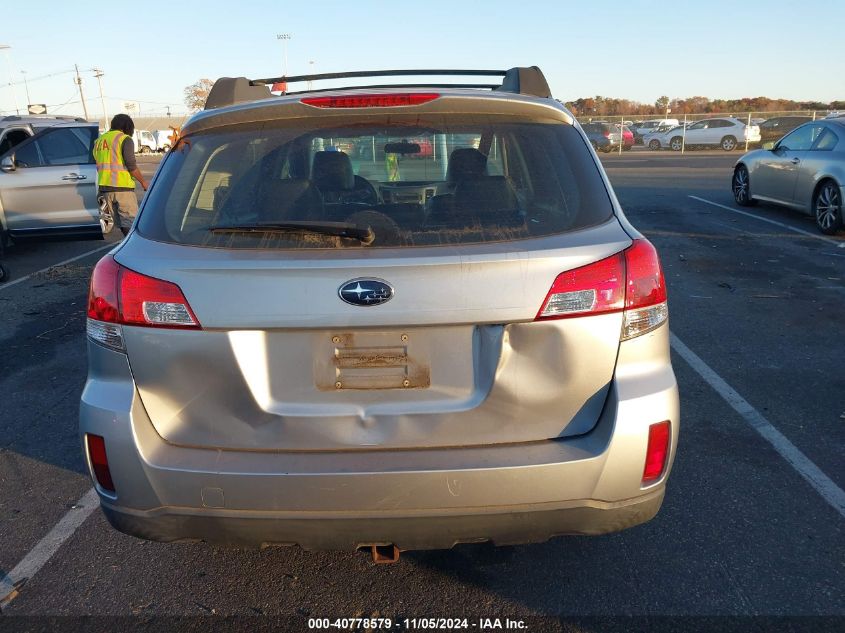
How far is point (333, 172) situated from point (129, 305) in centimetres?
99

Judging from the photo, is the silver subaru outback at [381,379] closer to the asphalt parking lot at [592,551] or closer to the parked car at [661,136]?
the asphalt parking lot at [592,551]

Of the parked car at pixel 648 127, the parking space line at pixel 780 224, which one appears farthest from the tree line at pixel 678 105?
the parking space line at pixel 780 224

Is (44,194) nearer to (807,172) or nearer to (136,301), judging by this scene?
(136,301)

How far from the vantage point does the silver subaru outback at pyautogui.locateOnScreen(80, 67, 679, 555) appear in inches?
88.8

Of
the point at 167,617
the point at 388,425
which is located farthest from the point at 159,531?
the point at 388,425

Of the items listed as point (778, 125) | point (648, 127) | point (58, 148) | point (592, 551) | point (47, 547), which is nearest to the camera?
point (592, 551)

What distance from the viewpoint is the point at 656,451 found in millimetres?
2404

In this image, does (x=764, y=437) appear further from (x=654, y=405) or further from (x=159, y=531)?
(x=159, y=531)

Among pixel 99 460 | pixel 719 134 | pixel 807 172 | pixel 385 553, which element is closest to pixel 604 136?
pixel 719 134

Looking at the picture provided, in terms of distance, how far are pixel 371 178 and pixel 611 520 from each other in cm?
180

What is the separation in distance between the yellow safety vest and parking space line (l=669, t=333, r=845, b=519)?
7601 millimetres

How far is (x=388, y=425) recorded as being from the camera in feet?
7.63

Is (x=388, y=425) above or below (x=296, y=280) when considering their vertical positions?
below

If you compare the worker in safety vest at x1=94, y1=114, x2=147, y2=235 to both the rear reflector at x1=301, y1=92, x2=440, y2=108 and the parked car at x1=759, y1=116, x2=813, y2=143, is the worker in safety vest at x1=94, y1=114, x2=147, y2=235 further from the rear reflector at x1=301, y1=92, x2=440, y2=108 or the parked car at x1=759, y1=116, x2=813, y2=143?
the parked car at x1=759, y1=116, x2=813, y2=143
